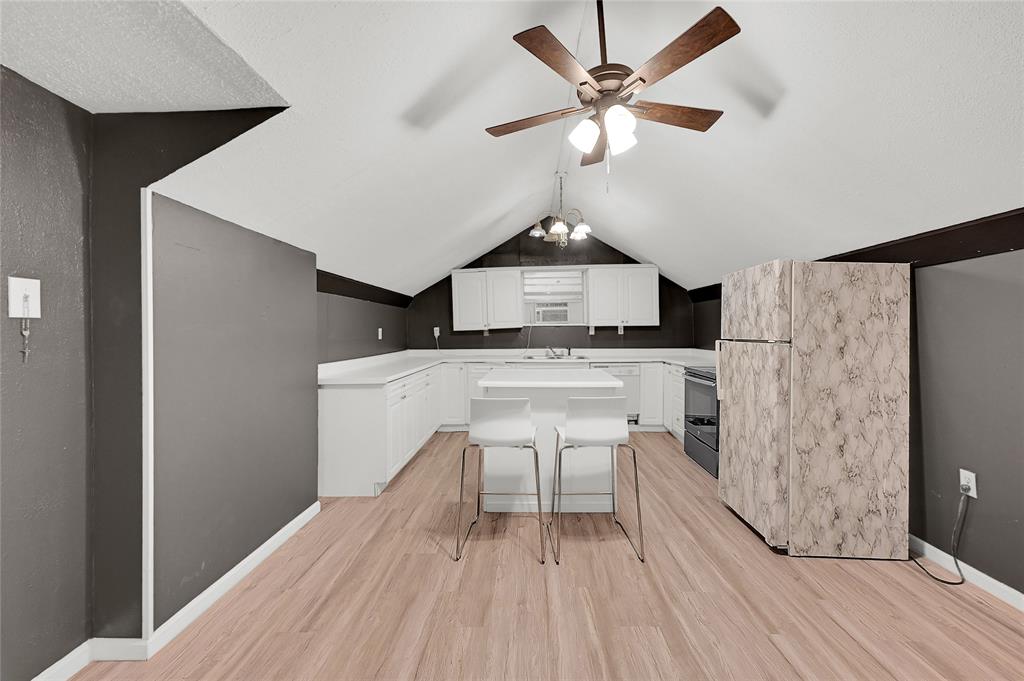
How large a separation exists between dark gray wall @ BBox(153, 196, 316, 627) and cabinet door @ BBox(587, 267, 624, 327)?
3.97 metres

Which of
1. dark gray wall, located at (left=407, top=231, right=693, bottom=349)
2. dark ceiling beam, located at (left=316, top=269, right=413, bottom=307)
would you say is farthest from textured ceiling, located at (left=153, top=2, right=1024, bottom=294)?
dark gray wall, located at (left=407, top=231, right=693, bottom=349)

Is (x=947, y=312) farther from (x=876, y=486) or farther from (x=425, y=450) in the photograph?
(x=425, y=450)

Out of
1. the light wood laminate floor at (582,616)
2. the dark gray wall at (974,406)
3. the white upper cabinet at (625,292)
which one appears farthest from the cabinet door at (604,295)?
the dark gray wall at (974,406)

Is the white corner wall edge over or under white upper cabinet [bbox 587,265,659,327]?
under

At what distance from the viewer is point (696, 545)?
2.76 metres

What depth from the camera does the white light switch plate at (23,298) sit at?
4.87ft

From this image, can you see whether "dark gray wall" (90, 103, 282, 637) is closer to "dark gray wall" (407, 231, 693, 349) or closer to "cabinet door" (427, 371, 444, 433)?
"cabinet door" (427, 371, 444, 433)

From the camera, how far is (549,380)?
3.13 m

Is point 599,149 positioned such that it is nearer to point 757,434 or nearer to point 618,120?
point 618,120

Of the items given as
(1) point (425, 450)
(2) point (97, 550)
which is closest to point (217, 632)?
(2) point (97, 550)

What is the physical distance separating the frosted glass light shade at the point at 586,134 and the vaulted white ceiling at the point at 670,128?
0.64 m

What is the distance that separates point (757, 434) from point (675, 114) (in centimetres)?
197

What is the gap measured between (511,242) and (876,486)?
4.96 m

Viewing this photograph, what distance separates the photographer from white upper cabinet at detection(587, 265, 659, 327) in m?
6.14
